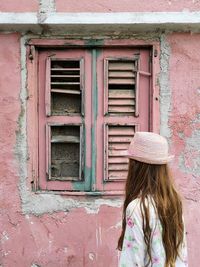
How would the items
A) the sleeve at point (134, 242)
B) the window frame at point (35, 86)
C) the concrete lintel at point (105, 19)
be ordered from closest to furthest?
the sleeve at point (134, 242) → the concrete lintel at point (105, 19) → the window frame at point (35, 86)

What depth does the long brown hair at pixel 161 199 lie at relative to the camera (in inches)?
117

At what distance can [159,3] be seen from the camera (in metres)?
4.43

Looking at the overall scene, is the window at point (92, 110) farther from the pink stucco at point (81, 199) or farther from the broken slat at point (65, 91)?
the pink stucco at point (81, 199)

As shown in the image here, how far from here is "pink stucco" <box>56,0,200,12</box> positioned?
442 cm

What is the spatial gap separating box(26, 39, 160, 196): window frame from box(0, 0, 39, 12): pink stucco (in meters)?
0.25

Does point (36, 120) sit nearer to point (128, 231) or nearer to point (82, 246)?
point (82, 246)

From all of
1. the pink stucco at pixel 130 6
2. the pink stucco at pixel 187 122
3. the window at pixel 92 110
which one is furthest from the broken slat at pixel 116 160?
the pink stucco at pixel 130 6

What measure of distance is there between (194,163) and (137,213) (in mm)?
1664

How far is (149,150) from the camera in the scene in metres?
3.08

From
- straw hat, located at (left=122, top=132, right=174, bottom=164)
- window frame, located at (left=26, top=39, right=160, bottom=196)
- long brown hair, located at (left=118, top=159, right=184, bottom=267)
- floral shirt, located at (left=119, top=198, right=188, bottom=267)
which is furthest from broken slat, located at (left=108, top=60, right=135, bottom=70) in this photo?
floral shirt, located at (left=119, top=198, right=188, bottom=267)

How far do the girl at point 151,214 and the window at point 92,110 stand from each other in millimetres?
1443

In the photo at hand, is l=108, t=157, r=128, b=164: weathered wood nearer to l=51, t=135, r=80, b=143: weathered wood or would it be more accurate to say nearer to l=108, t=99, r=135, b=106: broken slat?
l=51, t=135, r=80, b=143: weathered wood

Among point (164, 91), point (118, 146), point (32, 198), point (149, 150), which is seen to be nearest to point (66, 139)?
point (118, 146)

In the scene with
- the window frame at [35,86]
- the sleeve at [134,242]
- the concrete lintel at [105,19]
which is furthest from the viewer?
the window frame at [35,86]
